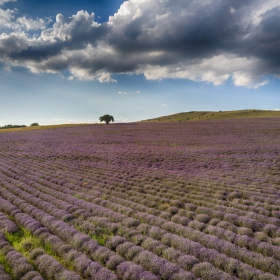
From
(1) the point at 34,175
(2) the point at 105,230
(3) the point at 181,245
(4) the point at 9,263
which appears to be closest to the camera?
(4) the point at 9,263

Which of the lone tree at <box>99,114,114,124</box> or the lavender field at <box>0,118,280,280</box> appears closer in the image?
the lavender field at <box>0,118,280,280</box>

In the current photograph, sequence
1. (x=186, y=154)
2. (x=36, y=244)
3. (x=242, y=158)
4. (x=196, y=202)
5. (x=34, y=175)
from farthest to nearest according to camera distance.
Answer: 1. (x=186, y=154)
2. (x=242, y=158)
3. (x=34, y=175)
4. (x=196, y=202)
5. (x=36, y=244)

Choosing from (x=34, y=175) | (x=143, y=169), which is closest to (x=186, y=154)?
(x=143, y=169)

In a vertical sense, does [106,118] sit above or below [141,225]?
above

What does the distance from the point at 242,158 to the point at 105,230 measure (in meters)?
19.0

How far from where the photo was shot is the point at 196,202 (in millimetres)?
11086

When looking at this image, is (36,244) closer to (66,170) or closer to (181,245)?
(181,245)

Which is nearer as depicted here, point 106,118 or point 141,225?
point 141,225

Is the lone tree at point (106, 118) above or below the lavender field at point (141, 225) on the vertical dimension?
above

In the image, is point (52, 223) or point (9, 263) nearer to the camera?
point (9, 263)

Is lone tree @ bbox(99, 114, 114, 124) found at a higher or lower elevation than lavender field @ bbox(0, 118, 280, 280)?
higher

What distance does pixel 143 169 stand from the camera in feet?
63.1

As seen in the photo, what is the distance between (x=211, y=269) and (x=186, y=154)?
2012cm

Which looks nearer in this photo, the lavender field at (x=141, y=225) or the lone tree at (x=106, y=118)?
the lavender field at (x=141, y=225)
